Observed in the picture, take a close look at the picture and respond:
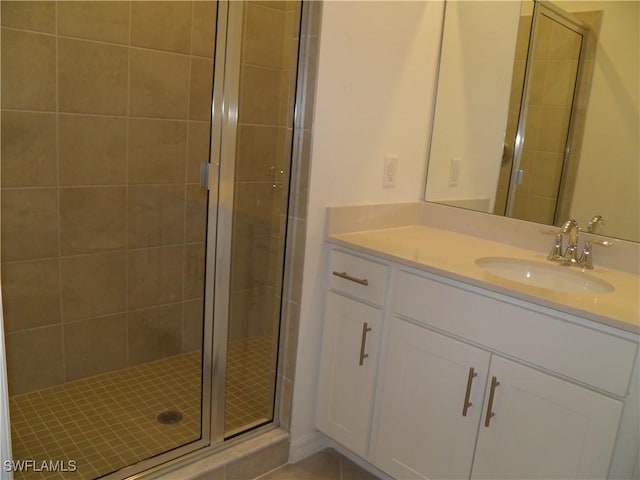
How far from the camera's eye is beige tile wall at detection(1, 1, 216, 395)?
206 centimetres

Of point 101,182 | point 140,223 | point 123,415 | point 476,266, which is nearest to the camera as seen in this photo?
point 476,266

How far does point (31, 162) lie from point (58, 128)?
0.17 m

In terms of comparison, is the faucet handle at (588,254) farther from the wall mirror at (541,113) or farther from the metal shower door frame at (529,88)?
the metal shower door frame at (529,88)

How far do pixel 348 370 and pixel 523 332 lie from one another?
68 centimetres

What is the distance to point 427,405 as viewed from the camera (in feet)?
5.47

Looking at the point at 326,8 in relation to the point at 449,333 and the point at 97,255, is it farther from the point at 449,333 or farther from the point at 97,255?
the point at 97,255

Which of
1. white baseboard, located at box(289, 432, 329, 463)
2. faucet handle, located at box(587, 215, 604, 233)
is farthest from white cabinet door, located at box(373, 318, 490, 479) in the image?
faucet handle, located at box(587, 215, 604, 233)

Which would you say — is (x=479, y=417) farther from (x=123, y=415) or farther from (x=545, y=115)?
(x=123, y=415)

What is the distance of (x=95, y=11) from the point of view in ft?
7.00

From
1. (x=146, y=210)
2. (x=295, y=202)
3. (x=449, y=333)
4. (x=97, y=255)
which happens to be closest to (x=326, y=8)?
(x=295, y=202)

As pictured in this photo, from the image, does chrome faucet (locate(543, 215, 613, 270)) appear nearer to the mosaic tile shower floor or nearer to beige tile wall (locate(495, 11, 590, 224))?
beige tile wall (locate(495, 11, 590, 224))

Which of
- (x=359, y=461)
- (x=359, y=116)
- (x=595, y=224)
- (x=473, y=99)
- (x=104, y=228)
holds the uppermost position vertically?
(x=473, y=99)

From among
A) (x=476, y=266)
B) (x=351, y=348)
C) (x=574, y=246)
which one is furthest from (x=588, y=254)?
(x=351, y=348)

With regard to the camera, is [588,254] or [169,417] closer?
[588,254]
